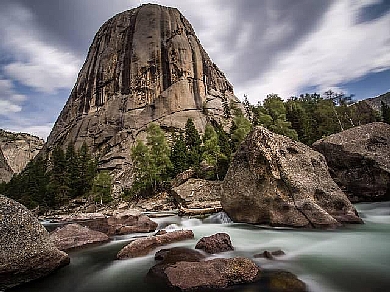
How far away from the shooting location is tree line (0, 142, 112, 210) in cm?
3999

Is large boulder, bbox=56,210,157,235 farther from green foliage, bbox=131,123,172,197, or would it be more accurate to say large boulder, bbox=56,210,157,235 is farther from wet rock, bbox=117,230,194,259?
green foliage, bbox=131,123,172,197

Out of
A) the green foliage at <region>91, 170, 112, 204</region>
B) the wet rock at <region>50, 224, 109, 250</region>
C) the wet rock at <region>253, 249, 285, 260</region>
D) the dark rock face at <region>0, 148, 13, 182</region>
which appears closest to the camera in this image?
the wet rock at <region>253, 249, 285, 260</region>

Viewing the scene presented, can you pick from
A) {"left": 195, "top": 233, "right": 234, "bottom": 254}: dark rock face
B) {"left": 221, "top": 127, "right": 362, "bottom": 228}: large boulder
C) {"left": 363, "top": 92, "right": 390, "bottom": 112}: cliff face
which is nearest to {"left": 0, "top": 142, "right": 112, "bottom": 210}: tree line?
{"left": 221, "top": 127, "right": 362, "bottom": 228}: large boulder

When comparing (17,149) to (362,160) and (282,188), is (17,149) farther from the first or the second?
(362,160)

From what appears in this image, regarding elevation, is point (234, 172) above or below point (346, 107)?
below

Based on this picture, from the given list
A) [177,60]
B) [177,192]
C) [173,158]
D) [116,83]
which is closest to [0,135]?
[116,83]

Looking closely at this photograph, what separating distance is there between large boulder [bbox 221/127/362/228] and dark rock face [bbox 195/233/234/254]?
128 inches

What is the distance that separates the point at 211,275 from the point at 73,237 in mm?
6947

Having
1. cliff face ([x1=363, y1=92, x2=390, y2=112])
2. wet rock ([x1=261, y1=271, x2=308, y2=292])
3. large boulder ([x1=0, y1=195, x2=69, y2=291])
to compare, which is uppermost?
cliff face ([x1=363, y1=92, x2=390, y2=112])

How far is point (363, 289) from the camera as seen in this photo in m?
4.23

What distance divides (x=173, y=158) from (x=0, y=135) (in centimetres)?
16532

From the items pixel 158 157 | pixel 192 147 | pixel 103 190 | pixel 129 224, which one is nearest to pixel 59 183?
pixel 103 190

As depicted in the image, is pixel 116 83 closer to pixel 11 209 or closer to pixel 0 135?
pixel 11 209

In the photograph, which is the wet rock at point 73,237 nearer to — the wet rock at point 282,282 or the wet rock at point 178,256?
the wet rock at point 178,256
